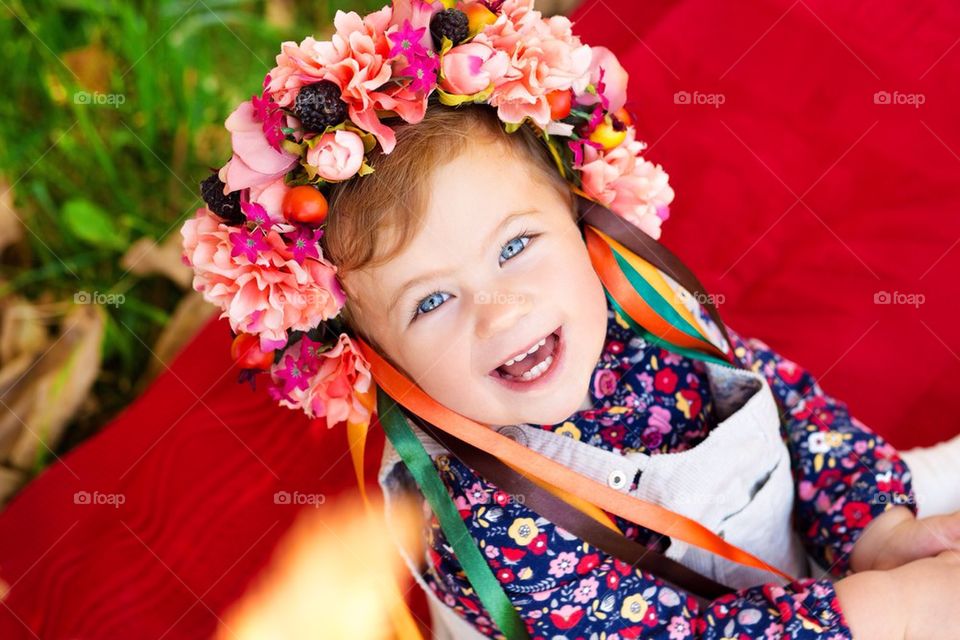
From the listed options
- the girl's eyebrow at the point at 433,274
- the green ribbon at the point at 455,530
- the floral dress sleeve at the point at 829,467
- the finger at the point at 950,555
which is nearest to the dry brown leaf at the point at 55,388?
the green ribbon at the point at 455,530

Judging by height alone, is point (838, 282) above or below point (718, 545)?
above

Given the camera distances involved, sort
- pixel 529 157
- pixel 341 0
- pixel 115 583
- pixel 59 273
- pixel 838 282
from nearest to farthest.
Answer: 1. pixel 529 157
2. pixel 115 583
3. pixel 838 282
4. pixel 59 273
5. pixel 341 0

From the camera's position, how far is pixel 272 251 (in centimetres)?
100

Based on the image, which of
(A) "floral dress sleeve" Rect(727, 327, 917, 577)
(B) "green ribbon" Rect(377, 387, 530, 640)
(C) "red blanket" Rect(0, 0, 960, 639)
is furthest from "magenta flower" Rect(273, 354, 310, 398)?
(A) "floral dress sleeve" Rect(727, 327, 917, 577)

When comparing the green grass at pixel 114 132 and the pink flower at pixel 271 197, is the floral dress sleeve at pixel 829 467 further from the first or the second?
the green grass at pixel 114 132

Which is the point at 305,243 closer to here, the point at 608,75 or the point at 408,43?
the point at 408,43

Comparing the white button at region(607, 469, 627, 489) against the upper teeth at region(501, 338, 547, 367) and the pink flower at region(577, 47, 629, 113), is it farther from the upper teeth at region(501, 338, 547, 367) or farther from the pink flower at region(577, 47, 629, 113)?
the pink flower at region(577, 47, 629, 113)

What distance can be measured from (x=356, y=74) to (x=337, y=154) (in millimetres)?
85

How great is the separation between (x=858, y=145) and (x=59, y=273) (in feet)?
5.38

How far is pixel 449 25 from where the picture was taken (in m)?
0.99

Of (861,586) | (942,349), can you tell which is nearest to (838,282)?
(942,349)

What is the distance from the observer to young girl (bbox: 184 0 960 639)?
0.99 metres

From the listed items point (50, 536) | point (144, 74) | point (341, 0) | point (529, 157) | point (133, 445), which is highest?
point (341, 0)

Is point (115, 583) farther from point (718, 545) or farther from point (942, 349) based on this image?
point (942, 349)
